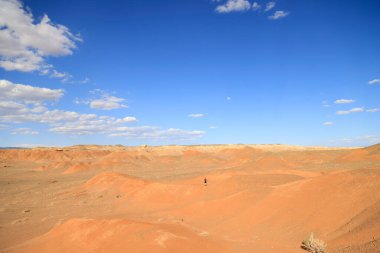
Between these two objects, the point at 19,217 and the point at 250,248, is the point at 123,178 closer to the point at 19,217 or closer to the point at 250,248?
the point at 19,217

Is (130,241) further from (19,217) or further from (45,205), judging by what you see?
(45,205)

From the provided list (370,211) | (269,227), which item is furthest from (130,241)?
A: (370,211)

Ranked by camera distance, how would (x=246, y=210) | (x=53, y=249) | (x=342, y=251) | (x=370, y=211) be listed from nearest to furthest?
(x=342, y=251)
(x=370, y=211)
(x=53, y=249)
(x=246, y=210)

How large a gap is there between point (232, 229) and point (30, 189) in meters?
36.1

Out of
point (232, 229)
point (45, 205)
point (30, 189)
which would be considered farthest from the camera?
point (30, 189)

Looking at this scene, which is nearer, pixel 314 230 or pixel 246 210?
pixel 314 230

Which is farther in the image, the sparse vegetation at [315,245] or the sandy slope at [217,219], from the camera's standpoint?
the sandy slope at [217,219]

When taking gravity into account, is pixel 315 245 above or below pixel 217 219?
above

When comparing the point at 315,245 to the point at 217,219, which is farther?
the point at 217,219

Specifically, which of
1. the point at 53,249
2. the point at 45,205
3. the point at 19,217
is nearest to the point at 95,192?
the point at 45,205

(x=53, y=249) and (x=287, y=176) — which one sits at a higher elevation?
(x=287, y=176)

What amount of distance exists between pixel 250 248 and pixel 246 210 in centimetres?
605

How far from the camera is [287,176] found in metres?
32.5

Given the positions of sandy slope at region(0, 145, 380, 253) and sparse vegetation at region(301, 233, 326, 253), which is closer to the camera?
sparse vegetation at region(301, 233, 326, 253)
